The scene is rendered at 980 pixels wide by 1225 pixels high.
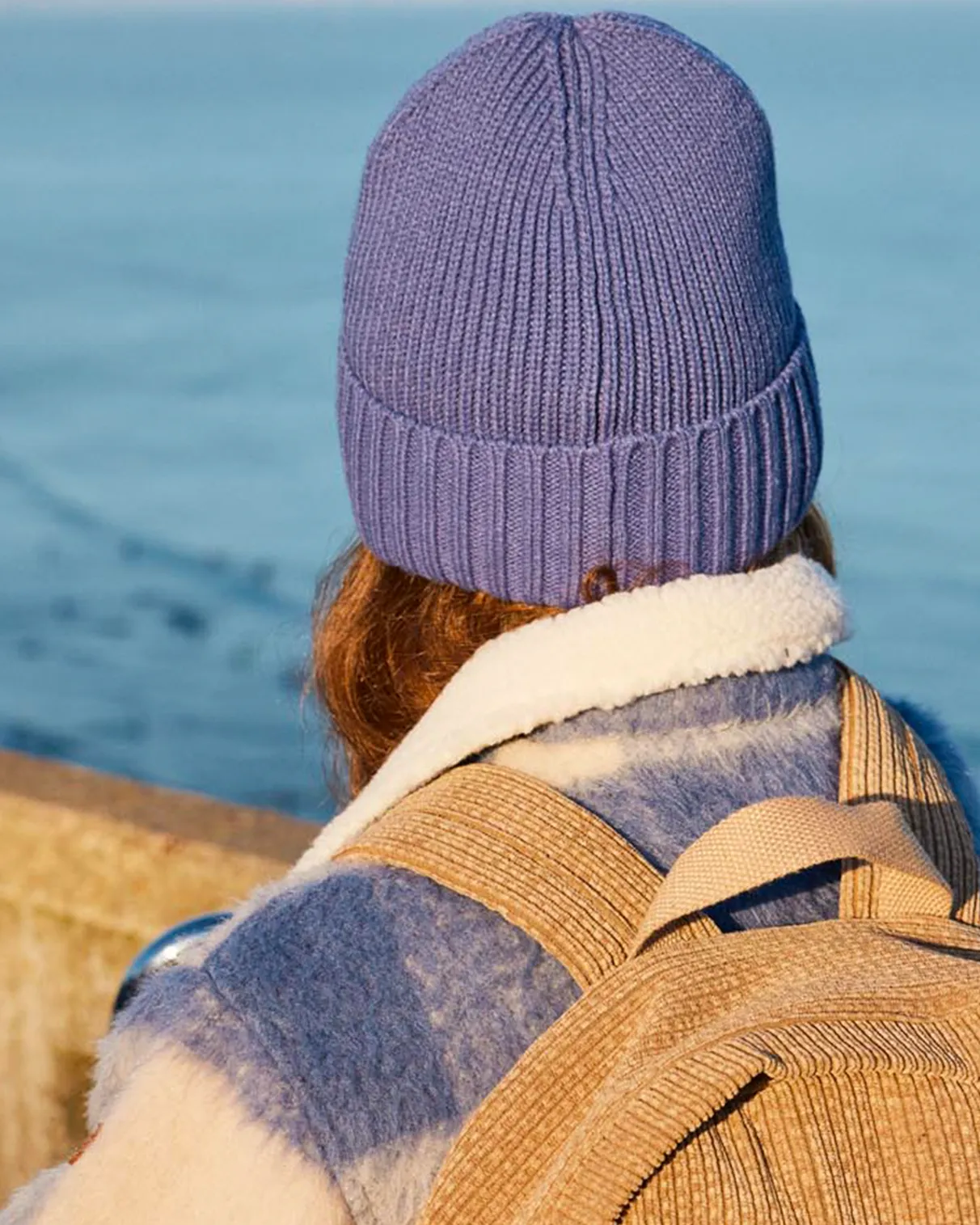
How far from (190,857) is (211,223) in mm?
23234

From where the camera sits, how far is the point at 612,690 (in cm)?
143

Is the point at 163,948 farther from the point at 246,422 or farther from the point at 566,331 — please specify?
the point at 246,422

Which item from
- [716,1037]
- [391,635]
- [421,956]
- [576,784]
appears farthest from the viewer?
[391,635]

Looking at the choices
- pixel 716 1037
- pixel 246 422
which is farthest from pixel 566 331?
pixel 246 422

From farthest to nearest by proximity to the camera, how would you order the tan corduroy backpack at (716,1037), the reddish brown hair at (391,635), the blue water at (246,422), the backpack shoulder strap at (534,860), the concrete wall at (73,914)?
the blue water at (246,422), the concrete wall at (73,914), the reddish brown hair at (391,635), the backpack shoulder strap at (534,860), the tan corduroy backpack at (716,1037)

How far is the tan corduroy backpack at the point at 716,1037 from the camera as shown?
1.21 m

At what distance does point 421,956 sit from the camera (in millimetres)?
1344

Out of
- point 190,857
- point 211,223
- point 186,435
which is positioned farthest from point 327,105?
point 190,857

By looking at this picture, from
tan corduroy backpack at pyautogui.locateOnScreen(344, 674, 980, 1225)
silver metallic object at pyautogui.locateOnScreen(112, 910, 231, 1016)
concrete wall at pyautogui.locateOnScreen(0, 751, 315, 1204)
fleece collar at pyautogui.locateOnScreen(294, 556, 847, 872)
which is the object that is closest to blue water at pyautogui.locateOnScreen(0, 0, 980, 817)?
silver metallic object at pyautogui.locateOnScreen(112, 910, 231, 1016)

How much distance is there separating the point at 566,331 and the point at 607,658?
0.27m

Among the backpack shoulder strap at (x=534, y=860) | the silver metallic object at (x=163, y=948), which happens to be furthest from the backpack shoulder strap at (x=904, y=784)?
the silver metallic object at (x=163, y=948)

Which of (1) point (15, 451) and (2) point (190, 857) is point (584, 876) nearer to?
(2) point (190, 857)

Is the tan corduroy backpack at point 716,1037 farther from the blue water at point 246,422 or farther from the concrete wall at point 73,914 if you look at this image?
the concrete wall at point 73,914

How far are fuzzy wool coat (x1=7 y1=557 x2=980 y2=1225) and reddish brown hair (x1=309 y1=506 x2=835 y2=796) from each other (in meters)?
0.14
